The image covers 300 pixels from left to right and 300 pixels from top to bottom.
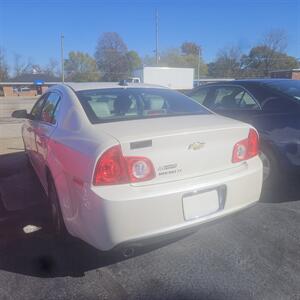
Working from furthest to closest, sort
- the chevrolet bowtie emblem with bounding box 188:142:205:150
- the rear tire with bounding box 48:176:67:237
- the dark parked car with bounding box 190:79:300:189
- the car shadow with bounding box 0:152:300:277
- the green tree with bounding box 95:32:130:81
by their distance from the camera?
the green tree with bounding box 95:32:130:81 < the dark parked car with bounding box 190:79:300:189 < the rear tire with bounding box 48:176:67:237 < the car shadow with bounding box 0:152:300:277 < the chevrolet bowtie emblem with bounding box 188:142:205:150

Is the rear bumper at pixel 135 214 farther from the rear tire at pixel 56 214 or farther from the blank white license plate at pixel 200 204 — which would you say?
the rear tire at pixel 56 214

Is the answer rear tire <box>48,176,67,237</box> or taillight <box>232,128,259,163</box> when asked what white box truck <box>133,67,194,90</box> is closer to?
rear tire <box>48,176,67,237</box>

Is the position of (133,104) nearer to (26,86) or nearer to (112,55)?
(26,86)

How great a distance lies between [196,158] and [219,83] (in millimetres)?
3160

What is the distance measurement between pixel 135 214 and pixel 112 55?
3419 inches

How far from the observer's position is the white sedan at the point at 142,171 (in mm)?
2412

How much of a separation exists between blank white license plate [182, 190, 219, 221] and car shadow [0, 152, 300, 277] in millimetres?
713

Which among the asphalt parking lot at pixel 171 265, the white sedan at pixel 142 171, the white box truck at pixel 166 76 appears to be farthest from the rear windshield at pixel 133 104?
the white box truck at pixel 166 76

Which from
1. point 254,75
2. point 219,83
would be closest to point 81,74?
point 254,75

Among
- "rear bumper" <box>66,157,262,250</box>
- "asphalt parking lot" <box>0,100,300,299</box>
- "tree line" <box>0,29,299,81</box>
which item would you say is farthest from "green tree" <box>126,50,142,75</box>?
"rear bumper" <box>66,157,262,250</box>

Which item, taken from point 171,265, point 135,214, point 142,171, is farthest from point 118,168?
point 171,265

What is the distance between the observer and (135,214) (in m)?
2.39

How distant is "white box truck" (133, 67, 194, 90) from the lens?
37.1m

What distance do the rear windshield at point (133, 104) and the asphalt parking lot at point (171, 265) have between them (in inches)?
47.2
